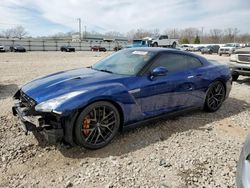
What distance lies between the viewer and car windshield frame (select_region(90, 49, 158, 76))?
397cm

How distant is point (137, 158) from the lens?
327 centimetres

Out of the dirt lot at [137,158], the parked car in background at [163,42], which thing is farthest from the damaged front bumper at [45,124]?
the parked car in background at [163,42]

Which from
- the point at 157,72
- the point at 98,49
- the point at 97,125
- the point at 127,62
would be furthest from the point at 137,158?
the point at 98,49

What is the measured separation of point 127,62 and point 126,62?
0.08 feet

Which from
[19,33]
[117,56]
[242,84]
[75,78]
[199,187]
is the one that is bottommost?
[199,187]

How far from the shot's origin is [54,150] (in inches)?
134

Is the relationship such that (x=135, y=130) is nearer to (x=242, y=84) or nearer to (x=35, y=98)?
(x=35, y=98)

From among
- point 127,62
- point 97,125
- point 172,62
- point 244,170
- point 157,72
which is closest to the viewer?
point 244,170

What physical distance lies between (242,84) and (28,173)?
7691 mm

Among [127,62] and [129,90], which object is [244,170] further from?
[127,62]

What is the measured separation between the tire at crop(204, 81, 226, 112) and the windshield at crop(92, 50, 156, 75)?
5.51 feet

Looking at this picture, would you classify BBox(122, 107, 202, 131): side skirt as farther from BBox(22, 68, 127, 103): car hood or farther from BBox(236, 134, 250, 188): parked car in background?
BBox(236, 134, 250, 188): parked car in background

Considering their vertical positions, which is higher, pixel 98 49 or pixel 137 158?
pixel 98 49

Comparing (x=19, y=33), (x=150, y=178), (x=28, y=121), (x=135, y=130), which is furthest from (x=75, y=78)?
(x=19, y=33)
